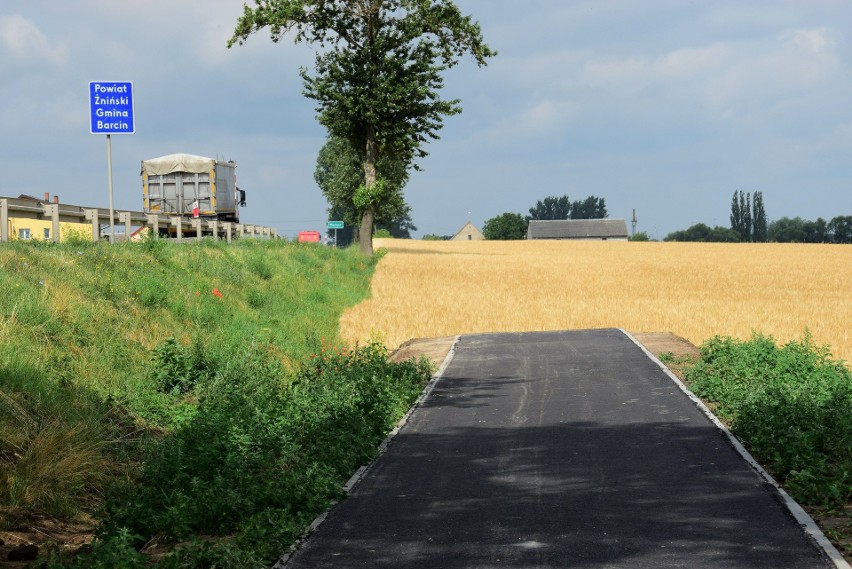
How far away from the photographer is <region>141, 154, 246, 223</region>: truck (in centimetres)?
4047

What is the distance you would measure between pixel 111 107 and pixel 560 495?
57.1ft

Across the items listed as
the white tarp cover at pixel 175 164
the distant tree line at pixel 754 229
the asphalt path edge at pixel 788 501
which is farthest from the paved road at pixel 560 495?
the distant tree line at pixel 754 229

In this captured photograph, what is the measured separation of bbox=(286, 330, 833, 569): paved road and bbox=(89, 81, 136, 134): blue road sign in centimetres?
1167

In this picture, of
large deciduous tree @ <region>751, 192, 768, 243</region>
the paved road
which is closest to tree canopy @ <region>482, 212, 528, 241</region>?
large deciduous tree @ <region>751, 192, 768, 243</region>

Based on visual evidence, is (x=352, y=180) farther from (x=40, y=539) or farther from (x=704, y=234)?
(x=704, y=234)

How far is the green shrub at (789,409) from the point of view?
992 centimetres

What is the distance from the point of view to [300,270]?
32812 millimetres

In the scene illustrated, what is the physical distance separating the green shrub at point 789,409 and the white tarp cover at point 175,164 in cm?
2683

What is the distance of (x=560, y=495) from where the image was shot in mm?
9375

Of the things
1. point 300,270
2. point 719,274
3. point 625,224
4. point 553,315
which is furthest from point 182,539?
point 625,224

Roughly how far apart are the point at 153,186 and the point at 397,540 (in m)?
35.1

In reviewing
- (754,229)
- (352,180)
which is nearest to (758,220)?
(754,229)

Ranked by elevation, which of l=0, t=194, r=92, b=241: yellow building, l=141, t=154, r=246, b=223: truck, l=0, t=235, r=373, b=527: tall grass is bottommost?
l=0, t=235, r=373, b=527: tall grass

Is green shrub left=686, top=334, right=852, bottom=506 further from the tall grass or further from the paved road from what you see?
the tall grass
